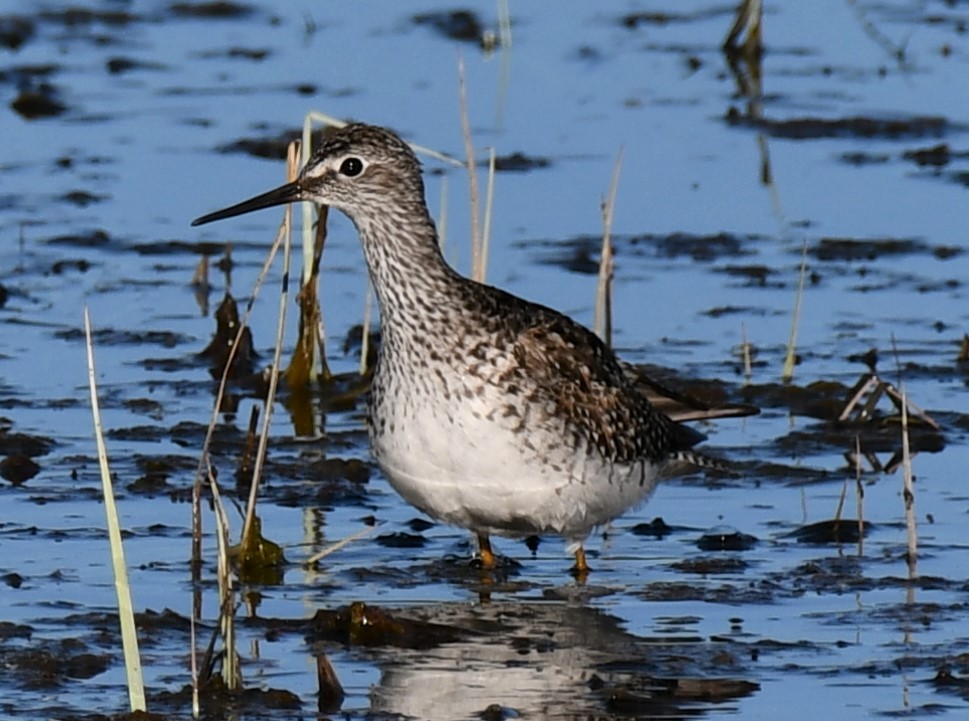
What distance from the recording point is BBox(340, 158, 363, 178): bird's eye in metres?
9.45

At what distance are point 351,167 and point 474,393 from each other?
1097 millimetres

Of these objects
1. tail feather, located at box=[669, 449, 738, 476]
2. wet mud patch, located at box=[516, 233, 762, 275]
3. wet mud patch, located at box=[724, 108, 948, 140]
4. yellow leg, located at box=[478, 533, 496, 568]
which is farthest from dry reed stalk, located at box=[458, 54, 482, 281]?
wet mud patch, located at box=[724, 108, 948, 140]

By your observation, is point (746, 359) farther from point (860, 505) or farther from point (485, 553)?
point (485, 553)

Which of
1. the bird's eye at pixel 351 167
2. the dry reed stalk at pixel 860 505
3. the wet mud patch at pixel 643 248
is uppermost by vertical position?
the bird's eye at pixel 351 167

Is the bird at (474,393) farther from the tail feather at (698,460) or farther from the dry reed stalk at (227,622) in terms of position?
the dry reed stalk at (227,622)

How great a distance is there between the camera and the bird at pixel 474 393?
8.87 meters

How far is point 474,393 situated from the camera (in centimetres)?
891

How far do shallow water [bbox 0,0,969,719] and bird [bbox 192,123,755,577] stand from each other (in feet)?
1.11

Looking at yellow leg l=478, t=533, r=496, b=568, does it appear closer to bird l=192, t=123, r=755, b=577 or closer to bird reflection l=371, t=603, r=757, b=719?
bird l=192, t=123, r=755, b=577

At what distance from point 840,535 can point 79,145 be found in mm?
8264

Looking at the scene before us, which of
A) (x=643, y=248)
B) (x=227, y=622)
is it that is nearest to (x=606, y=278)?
(x=643, y=248)

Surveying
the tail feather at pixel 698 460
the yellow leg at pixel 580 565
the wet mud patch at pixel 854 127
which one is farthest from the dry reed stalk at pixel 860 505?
the wet mud patch at pixel 854 127

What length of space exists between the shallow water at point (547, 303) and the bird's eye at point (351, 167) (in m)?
1.40

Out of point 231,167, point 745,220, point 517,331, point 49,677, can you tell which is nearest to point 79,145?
point 231,167
